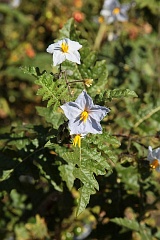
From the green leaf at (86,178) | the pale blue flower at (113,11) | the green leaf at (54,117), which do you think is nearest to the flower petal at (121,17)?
the pale blue flower at (113,11)

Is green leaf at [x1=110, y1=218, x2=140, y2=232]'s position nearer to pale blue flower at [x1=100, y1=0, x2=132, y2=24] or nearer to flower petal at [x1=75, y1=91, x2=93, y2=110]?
flower petal at [x1=75, y1=91, x2=93, y2=110]

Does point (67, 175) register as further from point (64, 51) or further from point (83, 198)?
point (64, 51)

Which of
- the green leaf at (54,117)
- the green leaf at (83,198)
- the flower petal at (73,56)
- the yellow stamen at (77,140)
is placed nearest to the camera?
the green leaf at (83,198)

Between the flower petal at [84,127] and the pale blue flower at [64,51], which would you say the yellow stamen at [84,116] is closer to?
the flower petal at [84,127]

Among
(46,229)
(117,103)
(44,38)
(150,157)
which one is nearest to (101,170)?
(150,157)

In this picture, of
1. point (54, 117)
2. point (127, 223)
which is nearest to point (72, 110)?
point (54, 117)

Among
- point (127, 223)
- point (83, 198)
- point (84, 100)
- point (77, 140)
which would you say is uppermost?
point (84, 100)
